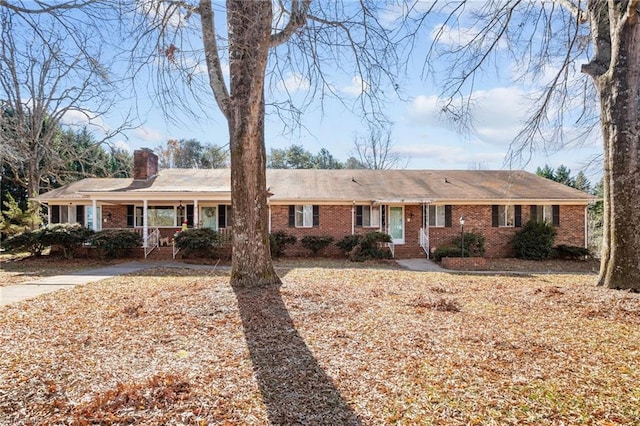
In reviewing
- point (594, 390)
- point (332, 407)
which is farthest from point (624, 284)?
point (332, 407)

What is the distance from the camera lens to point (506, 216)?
17.7 metres

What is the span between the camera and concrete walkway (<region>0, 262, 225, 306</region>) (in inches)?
315

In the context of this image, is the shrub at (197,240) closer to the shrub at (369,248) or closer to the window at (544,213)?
the shrub at (369,248)

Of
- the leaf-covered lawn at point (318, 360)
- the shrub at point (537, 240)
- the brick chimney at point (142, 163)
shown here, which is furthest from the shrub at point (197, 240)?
the shrub at point (537, 240)

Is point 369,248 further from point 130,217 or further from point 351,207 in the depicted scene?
A: point 130,217

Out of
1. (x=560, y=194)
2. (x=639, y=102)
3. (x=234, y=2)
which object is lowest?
(x=560, y=194)

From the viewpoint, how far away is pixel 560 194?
17719 millimetres

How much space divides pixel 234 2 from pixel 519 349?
22.5 ft

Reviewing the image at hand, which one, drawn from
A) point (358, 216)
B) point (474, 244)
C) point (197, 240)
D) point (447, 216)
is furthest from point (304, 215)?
point (474, 244)

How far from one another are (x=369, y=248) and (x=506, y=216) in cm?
690

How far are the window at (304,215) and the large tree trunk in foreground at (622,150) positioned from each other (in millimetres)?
11719

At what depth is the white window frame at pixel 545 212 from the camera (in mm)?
17781

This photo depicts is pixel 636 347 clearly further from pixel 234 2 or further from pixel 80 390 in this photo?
pixel 234 2

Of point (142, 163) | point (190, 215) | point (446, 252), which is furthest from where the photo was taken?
point (142, 163)
